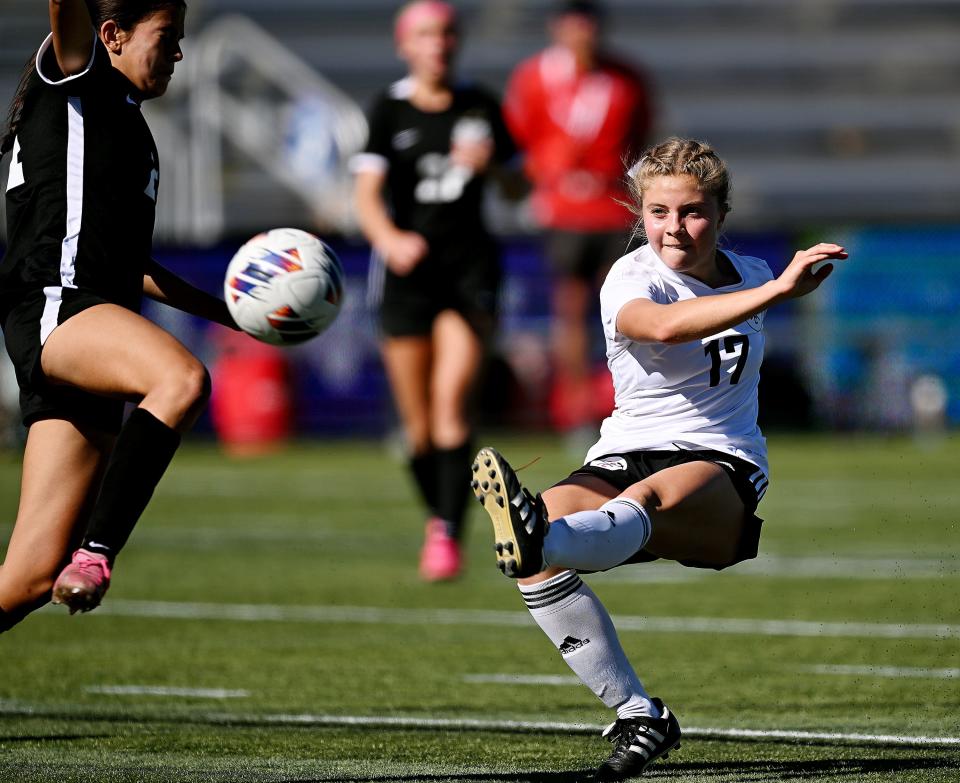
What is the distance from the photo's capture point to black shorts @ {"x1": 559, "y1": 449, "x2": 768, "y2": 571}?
4195 mm

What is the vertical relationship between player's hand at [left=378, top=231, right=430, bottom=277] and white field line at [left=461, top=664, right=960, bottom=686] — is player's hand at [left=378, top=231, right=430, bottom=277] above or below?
above

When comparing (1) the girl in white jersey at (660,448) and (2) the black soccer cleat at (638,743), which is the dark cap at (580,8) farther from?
(2) the black soccer cleat at (638,743)

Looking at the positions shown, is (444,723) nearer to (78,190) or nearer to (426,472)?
(78,190)

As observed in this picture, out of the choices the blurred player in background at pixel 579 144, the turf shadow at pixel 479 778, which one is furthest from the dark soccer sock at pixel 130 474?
the blurred player in background at pixel 579 144

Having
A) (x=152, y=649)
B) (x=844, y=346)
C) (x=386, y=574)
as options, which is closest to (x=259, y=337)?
(x=152, y=649)

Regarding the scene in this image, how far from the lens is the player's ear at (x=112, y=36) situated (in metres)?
4.36

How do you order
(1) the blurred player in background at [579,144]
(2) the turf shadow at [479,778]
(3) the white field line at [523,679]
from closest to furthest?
1. (2) the turf shadow at [479,778]
2. (3) the white field line at [523,679]
3. (1) the blurred player in background at [579,144]

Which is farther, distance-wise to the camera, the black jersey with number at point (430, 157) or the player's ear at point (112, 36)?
the black jersey with number at point (430, 157)

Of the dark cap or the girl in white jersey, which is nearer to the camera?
the girl in white jersey

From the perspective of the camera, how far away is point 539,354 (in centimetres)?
1655

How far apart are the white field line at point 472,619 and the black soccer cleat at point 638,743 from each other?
2.46m

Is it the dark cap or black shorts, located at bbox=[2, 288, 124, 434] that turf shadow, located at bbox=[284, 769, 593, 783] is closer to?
black shorts, located at bbox=[2, 288, 124, 434]

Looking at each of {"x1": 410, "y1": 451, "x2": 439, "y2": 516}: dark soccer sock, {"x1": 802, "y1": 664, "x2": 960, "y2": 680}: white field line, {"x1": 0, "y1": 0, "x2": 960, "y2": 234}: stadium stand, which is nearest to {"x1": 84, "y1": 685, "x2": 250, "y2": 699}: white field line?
{"x1": 802, "y1": 664, "x2": 960, "y2": 680}: white field line

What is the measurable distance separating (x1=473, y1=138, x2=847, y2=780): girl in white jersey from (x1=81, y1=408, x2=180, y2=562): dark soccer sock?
0.75 meters
